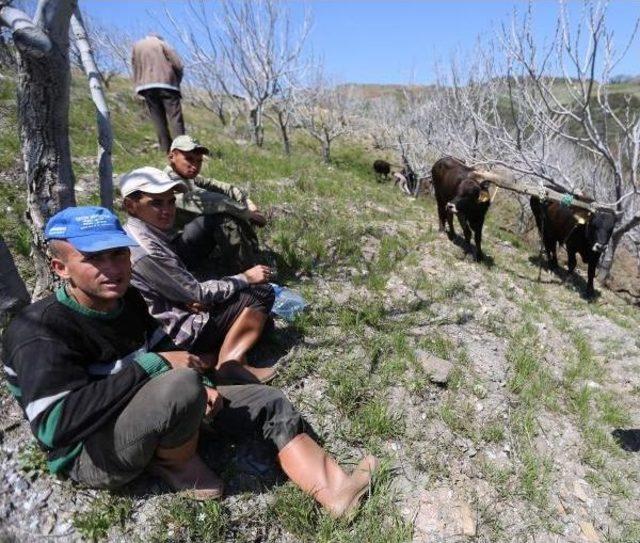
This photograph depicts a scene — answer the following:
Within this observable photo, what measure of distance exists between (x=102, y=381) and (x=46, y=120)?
5.07 feet

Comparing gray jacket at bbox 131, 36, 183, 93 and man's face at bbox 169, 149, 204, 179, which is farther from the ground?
gray jacket at bbox 131, 36, 183, 93

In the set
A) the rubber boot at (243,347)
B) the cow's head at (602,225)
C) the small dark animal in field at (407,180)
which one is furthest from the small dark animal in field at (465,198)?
the small dark animal in field at (407,180)

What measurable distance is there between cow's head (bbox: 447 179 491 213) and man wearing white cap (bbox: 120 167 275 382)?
13.6ft

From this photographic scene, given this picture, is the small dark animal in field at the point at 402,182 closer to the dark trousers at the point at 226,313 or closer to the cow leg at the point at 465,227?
the cow leg at the point at 465,227

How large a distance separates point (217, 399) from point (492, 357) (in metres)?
2.70

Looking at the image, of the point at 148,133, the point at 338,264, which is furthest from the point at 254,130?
the point at 338,264

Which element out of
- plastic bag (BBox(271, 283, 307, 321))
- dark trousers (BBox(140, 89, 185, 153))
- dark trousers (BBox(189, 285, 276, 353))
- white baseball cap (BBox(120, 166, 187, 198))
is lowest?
plastic bag (BBox(271, 283, 307, 321))

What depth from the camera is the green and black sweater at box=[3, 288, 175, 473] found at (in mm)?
1816

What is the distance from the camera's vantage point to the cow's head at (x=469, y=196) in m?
6.50

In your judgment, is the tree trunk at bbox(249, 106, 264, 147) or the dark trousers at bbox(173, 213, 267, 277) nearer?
the dark trousers at bbox(173, 213, 267, 277)

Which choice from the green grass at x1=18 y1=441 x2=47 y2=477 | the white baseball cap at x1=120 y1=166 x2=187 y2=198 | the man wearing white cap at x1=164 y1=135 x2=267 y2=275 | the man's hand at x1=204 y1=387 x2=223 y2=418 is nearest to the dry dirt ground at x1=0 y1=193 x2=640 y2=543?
the green grass at x1=18 y1=441 x2=47 y2=477

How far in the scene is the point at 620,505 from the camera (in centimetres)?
290

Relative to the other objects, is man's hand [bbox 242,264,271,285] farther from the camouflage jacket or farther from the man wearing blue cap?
the man wearing blue cap

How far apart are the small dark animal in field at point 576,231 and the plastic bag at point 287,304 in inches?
189
